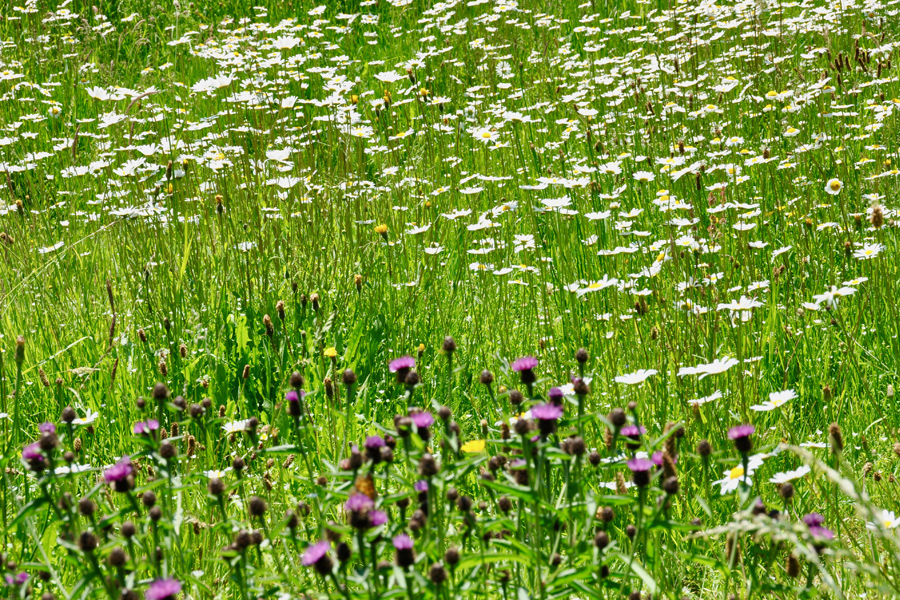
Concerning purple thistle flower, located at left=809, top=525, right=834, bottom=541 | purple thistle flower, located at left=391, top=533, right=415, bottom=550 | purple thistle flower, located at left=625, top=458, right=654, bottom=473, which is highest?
purple thistle flower, located at left=391, top=533, right=415, bottom=550

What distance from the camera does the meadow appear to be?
3.92 ft

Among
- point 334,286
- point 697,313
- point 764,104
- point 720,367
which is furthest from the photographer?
point 764,104

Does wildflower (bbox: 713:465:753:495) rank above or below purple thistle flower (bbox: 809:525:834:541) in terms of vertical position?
below

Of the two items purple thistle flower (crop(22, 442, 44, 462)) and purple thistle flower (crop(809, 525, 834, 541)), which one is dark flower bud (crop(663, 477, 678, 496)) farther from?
purple thistle flower (crop(22, 442, 44, 462))

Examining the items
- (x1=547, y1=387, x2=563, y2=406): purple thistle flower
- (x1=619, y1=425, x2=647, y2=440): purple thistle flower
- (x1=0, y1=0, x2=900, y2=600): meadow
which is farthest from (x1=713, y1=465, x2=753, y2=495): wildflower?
(x1=547, y1=387, x2=563, y2=406): purple thistle flower

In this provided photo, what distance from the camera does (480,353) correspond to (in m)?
2.58

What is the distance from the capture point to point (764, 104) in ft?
13.7

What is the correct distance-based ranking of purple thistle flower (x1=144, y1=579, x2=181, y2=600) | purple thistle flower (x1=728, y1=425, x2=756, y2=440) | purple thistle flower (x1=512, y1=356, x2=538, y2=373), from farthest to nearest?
purple thistle flower (x1=512, y1=356, x2=538, y2=373), purple thistle flower (x1=728, y1=425, x2=756, y2=440), purple thistle flower (x1=144, y1=579, x2=181, y2=600)

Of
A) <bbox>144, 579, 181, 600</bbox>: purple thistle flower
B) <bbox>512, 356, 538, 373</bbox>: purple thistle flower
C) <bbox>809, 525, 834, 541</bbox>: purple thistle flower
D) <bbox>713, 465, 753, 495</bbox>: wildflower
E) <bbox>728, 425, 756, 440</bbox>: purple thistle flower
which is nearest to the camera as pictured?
<bbox>144, 579, 181, 600</bbox>: purple thistle flower

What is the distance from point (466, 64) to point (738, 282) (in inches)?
120

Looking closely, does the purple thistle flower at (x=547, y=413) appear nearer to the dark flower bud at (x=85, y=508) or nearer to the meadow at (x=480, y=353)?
the meadow at (x=480, y=353)

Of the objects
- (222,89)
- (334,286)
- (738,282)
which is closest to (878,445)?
(738,282)

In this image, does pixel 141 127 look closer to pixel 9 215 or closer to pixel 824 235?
pixel 9 215

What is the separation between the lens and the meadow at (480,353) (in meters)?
1.19
